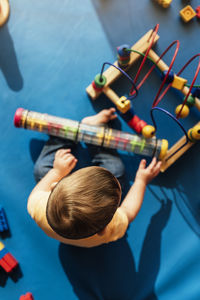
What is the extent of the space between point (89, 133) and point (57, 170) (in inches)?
5.4

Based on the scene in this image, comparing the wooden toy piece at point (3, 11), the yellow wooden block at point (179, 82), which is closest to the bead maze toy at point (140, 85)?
the yellow wooden block at point (179, 82)

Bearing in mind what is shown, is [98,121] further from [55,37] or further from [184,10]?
[184,10]

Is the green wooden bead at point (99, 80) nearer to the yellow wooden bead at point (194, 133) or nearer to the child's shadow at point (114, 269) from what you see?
the yellow wooden bead at point (194, 133)

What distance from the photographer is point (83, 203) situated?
524mm

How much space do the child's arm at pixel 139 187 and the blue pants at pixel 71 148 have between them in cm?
5

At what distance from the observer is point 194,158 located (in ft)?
2.86

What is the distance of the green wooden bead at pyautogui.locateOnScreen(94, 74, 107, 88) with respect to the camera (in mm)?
822

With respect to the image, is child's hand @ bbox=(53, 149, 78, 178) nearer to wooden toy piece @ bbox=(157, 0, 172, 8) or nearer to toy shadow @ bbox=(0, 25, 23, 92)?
toy shadow @ bbox=(0, 25, 23, 92)

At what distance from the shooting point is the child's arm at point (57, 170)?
75 centimetres

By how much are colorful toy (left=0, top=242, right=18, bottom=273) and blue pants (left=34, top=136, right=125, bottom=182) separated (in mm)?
222

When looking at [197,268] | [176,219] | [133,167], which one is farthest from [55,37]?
[197,268]

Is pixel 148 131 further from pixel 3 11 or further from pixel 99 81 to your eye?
pixel 3 11

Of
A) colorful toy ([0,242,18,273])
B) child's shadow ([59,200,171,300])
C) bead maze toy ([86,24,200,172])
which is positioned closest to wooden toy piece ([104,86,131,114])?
bead maze toy ([86,24,200,172])

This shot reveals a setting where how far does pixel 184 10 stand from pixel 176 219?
0.64m
